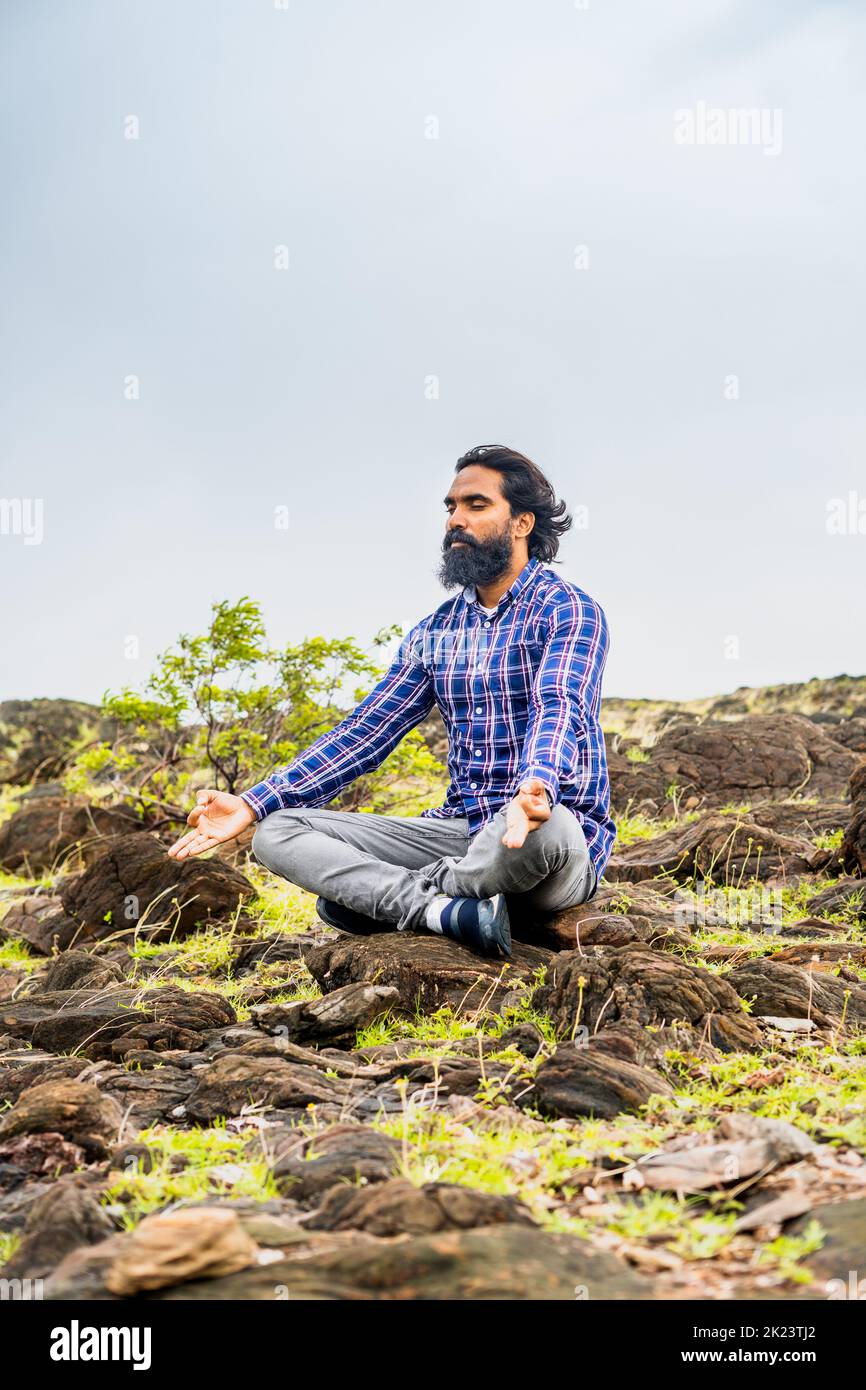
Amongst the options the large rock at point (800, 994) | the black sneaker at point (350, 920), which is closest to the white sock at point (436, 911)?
the black sneaker at point (350, 920)

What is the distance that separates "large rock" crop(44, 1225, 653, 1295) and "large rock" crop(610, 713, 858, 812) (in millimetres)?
8162

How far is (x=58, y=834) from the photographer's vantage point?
10.6 m

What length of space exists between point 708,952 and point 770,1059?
5.42 ft

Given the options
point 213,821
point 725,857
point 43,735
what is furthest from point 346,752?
point 43,735

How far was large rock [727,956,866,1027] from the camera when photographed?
13.6 feet

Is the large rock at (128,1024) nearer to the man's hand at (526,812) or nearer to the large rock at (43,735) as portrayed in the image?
the man's hand at (526,812)

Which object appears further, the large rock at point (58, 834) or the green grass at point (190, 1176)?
the large rock at point (58, 834)

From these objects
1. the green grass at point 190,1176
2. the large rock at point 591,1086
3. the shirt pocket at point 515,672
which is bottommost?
the green grass at point 190,1176

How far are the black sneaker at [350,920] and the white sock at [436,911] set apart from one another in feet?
0.96

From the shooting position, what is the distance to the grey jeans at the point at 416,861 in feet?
14.8

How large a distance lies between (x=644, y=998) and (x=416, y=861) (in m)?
1.57

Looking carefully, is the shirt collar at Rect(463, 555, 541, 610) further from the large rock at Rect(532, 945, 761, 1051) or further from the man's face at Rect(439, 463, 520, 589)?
the large rock at Rect(532, 945, 761, 1051)

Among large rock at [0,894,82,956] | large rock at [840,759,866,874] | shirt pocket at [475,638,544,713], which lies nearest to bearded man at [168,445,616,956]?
shirt pocket at [475,638,544,713]
